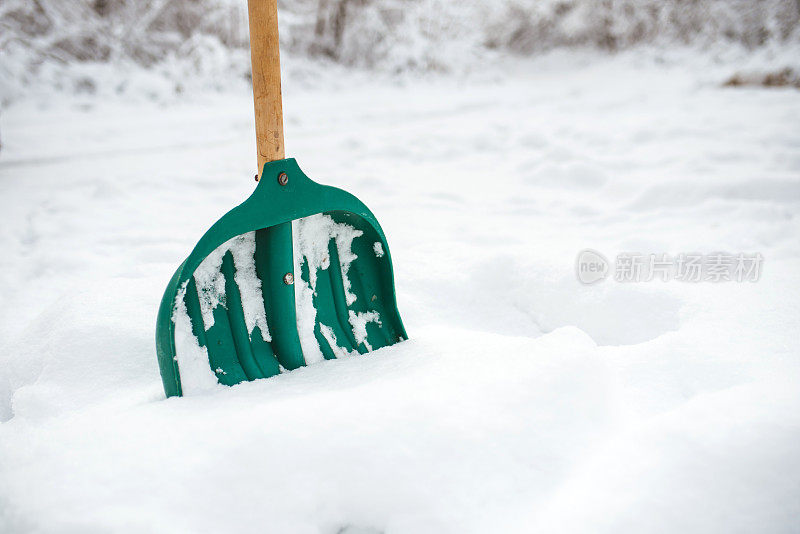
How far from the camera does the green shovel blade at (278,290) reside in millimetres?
933

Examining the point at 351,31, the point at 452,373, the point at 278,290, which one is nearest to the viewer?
the point at 452,373

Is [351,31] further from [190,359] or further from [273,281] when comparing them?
[190,359]

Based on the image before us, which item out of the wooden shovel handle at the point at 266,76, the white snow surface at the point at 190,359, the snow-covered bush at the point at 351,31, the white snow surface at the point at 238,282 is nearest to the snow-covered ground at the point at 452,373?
the white snow surface at the point at 190,359

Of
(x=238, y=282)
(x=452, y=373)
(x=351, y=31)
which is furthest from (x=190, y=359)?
(x=351, y=31)

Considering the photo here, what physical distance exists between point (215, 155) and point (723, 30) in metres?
7.65

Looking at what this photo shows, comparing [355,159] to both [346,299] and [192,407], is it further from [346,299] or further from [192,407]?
[192,407]

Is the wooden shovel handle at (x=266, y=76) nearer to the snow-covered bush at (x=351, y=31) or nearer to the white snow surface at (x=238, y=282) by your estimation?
the white snow surface at (x=238, y=282)

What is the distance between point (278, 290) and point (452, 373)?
37 cm

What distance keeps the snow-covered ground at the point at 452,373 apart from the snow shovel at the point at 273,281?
0.06 meters

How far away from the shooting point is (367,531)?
728mm

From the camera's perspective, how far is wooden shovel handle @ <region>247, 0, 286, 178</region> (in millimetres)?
985

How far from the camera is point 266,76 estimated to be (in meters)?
0.99

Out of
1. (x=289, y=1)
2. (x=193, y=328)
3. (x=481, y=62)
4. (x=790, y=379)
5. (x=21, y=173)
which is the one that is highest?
Answer: (x=289, y=1)

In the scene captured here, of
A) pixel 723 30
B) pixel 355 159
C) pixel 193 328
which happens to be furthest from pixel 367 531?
pixel 723 30
